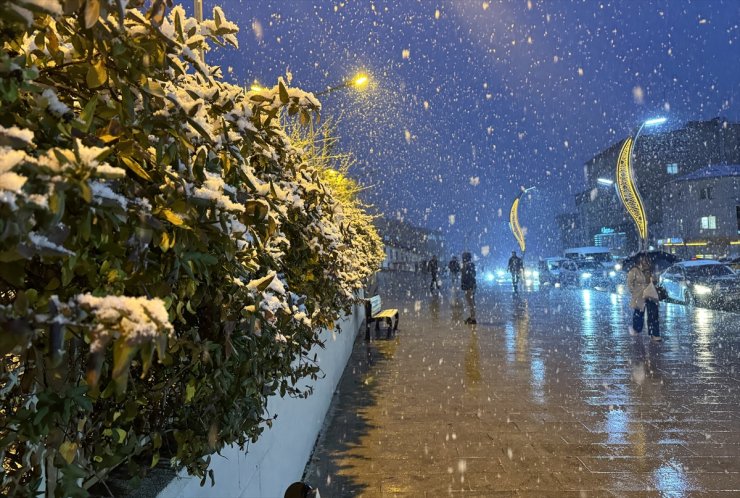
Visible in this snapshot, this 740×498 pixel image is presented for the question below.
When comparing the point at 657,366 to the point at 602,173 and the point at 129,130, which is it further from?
the point at 602,173

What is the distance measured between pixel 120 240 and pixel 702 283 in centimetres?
2161

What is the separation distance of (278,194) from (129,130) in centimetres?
64

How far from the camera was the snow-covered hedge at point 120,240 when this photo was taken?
105cm

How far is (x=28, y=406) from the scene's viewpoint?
1.72 m

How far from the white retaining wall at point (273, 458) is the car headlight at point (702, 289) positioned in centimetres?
1662

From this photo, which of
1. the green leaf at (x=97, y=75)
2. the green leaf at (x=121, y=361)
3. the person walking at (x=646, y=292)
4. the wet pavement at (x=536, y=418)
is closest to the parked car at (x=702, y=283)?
the wet pavement at (x=536, y=418)

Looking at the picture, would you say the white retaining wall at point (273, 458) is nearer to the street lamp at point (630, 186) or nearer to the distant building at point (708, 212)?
the street lamp at point (630, 186)

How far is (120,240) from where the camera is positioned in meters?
1.36

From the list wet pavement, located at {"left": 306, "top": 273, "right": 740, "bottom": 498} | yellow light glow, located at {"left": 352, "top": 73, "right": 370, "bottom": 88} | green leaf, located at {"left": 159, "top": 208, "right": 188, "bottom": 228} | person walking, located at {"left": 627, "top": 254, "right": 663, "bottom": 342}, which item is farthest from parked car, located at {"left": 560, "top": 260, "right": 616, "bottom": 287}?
green leaf, located at {"left": 159, "top": 208, "right": 188, "bottom": 228}

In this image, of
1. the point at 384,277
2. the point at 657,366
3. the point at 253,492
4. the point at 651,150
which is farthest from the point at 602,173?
the point at 253,492

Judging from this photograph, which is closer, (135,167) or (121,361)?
(121,361)

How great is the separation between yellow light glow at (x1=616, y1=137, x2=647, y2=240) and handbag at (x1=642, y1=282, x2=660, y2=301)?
15018mm

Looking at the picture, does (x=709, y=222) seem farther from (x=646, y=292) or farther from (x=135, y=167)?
(x=135, y=167)

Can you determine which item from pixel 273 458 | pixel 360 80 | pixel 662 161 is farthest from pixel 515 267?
pixel 662 161
